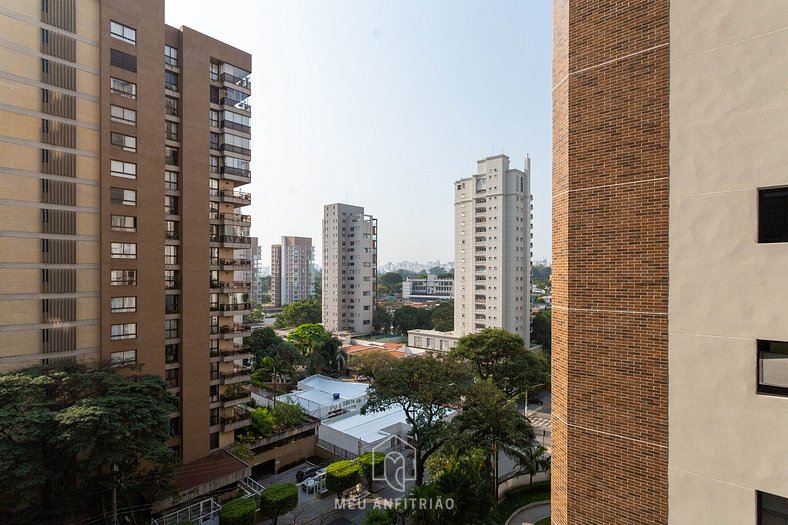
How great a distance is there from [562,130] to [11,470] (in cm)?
1818

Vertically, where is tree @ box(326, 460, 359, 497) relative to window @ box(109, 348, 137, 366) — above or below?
below

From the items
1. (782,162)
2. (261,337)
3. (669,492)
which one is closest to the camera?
(782,162)

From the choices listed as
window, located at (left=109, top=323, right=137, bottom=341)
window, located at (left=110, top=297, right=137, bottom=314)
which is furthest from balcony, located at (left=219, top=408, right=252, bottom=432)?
window, located at (left=110, top=297, right=137, bottom=314)

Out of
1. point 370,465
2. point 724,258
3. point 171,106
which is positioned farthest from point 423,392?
point 171,106

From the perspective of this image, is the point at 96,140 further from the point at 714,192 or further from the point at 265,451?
the point at 714,192

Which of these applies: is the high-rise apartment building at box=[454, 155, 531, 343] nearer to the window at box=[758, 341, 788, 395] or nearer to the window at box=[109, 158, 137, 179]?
the window at box=[109, 158, 137, 179]

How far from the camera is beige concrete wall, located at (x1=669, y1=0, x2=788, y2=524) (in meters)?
5.50

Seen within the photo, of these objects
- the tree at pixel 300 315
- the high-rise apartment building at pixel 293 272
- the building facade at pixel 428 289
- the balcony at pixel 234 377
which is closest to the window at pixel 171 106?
the balcony at pixel 234 377

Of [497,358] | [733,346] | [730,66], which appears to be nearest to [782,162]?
[730,66]

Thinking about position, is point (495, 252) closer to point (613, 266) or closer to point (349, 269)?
point (349, 269)

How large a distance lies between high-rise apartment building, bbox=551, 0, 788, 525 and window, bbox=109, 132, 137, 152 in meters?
18.6

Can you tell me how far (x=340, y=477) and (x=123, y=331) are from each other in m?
12.0

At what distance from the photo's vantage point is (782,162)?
5.45m

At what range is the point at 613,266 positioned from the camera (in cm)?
709
